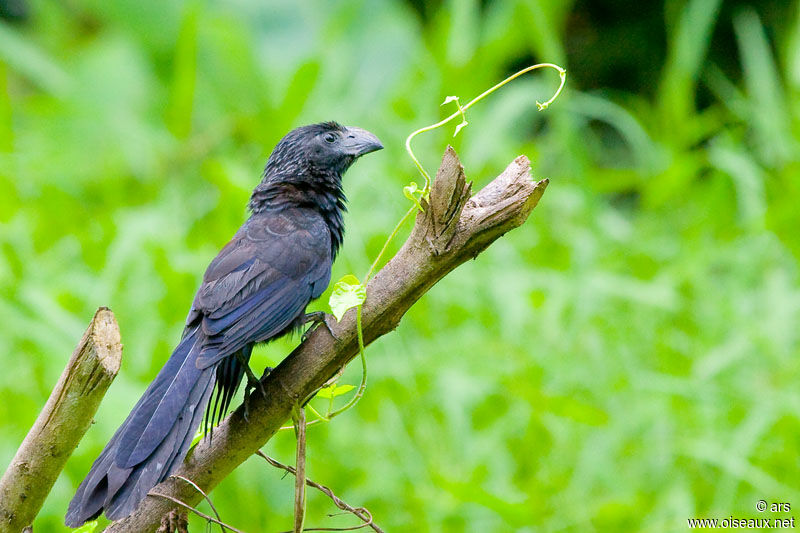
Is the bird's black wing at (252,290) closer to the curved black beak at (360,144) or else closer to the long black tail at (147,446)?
the long black tail at (147,446)

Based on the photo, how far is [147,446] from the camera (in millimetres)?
1438

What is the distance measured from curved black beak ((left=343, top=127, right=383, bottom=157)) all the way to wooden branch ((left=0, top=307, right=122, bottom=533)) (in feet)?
3.61

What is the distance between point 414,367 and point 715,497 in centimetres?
118

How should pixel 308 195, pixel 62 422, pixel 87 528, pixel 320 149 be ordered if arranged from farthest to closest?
pixel 320 149 < pixel 308 195 < pixel 87 528 < pixel 62 422

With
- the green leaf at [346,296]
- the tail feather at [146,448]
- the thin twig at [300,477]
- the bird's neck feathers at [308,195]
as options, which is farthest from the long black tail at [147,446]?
the bird's neck feathers at [308,195]

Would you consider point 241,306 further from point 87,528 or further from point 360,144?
point 360,144

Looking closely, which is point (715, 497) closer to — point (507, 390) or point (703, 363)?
point (703, 363)

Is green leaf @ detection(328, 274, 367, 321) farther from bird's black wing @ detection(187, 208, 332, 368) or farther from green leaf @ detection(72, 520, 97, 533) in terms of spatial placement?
green leaf @ detection(72, 520, 97, 533)

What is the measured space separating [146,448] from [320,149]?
1121 millimetres

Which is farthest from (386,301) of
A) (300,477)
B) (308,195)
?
(308,195)

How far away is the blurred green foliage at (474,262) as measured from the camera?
306 cm

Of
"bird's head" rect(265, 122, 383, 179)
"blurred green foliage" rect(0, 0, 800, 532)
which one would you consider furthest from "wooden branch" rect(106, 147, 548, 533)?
"blurred green foliage" rect(0, 0, 800, 532)

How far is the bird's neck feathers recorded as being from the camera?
2188 mm

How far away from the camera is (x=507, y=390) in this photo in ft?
10.7
